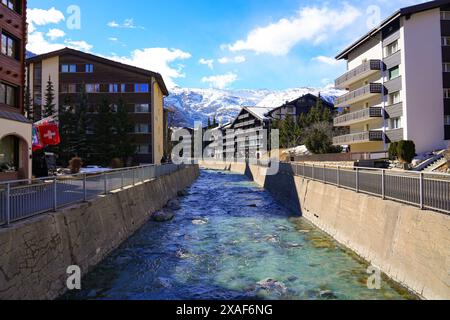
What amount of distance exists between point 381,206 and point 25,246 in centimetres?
899

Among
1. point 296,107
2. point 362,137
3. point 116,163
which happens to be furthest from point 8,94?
point 296,107

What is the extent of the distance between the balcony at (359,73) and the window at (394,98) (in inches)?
130

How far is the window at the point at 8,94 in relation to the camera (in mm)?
21484

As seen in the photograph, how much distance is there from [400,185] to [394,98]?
30997mm

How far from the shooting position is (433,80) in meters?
34.6

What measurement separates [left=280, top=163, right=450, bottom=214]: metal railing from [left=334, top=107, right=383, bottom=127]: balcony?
25.0 m

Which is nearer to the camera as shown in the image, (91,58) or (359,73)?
(359,73)

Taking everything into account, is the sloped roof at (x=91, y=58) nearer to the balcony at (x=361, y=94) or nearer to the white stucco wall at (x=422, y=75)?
the balcony at (x=361, y=94)

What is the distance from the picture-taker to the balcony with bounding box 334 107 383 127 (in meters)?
39.2

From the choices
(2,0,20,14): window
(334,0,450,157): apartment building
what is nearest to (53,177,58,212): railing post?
(2,0,20,14): window

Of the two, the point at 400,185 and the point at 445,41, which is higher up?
the point at 445,41

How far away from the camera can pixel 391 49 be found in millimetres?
37875

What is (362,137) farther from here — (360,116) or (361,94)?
(361,94)

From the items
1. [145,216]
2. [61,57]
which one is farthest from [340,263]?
[61,57]
